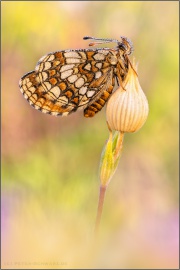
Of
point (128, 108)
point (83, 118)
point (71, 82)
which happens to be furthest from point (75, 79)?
point (83, 118)

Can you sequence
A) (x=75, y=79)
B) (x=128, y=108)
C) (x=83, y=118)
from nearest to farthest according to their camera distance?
(x=128, y=108) → (x=75, y=79) → (x=83, y=118)

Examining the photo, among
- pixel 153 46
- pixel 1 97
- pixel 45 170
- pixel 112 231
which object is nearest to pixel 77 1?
pixel 153 46

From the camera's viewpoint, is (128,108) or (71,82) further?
(71,82)

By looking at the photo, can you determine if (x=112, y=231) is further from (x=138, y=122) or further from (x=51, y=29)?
(x=51, y=29)

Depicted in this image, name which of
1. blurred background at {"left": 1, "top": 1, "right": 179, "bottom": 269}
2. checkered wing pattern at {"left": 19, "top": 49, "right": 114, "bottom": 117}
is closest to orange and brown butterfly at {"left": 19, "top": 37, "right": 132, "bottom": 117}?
checkered wing pattern at {"left": 19, "top": 49, "right": 114, "bottom": 117}

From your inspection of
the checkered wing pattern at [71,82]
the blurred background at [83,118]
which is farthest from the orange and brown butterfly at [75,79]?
the blurred background at [83,118]

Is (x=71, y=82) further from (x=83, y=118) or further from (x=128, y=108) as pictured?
(x=83, y=118)
